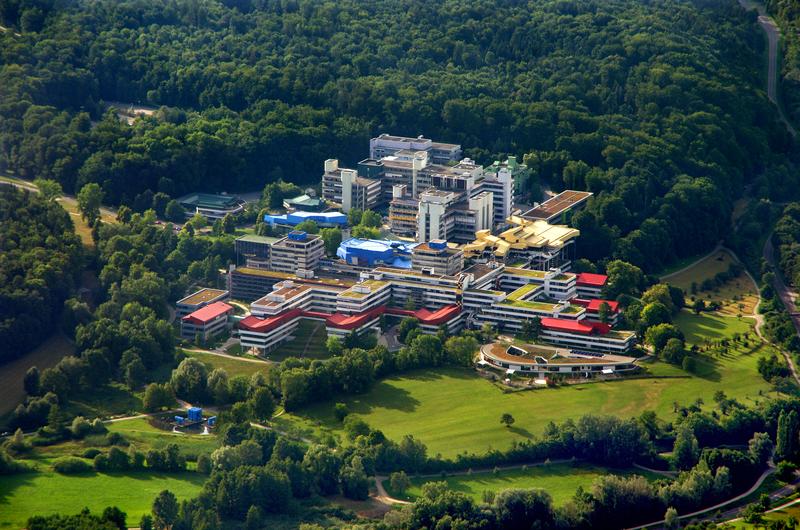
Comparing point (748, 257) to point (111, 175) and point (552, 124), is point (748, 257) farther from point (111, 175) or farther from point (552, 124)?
point (111, 175)

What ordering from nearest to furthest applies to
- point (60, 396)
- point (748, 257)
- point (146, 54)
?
point (60, 396) < point (748, 257) < point (146, 54)

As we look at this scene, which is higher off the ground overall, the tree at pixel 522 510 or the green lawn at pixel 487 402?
the tree at pixel 522 510

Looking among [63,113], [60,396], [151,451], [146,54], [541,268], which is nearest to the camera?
[151,451]

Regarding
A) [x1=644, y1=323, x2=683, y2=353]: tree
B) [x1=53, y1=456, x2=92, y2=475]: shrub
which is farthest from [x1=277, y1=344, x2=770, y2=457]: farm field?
[x1=53, y1=456, x2=92, y2=475]: shrub

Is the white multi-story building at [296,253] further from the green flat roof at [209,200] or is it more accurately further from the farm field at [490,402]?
the farm field at [490,402]

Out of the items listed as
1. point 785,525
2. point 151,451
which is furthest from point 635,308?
point 151,451

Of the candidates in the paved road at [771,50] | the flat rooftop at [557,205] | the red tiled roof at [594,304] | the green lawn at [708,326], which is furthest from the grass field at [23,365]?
the paved road at [771,50]

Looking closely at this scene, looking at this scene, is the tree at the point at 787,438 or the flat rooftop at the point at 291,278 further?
the flat rooftop at the point at 291,278

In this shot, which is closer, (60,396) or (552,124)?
(60,396)
